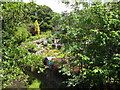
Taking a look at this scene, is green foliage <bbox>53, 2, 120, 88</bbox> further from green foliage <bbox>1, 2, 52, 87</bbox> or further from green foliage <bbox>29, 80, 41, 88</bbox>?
green foliage <bbox>29, 80, 41, 88</bbox>

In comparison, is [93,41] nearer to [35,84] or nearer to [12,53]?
[12,53]

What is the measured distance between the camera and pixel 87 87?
16.0 ft

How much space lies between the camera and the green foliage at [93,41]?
152 inches

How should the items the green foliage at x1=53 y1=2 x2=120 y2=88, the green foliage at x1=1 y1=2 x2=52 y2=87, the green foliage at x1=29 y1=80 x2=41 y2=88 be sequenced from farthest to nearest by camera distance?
the green foliage at x1=29 y1=80 x2=41 y2=88
the green foliage at x1=53 y1=2 x2=120 y2=88
the green foliage at x1=1 y1=2 x2=52 y2=87

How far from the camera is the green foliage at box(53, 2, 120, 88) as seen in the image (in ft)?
12.6

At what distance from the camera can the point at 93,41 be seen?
173 inches

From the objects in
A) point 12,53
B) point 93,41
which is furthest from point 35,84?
point 12,53

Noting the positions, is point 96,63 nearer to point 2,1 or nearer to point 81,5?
point 81,5

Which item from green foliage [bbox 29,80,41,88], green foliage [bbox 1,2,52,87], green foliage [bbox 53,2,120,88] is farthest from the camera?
green foliage [bbox 29,80,41,88]

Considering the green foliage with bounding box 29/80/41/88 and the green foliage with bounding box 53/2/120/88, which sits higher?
the green foliage with bounding box 53/2/120/88

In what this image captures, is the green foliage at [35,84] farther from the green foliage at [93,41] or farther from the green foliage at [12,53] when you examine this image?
the green foliage at [12,53]

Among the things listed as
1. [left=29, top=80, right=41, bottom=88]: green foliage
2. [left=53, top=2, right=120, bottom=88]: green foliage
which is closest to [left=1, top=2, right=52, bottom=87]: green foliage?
[left=53, top=2, right=120, bottom=88]: green foliage

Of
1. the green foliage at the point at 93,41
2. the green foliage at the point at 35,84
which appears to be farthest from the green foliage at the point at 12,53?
the green foliage at the point at 35,84

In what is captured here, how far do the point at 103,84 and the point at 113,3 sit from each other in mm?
2593
